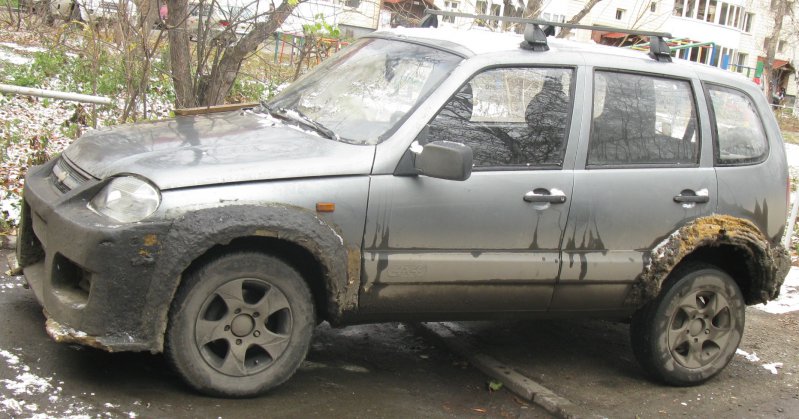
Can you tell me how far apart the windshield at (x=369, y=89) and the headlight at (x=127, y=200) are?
1056mm

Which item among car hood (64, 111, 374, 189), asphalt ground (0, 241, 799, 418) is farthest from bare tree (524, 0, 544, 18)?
car hood (64, 111, 374, 189)

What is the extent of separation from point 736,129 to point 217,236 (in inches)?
133

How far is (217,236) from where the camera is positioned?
395cm

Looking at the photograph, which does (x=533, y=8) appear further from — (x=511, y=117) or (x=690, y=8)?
(x=690, y=8)

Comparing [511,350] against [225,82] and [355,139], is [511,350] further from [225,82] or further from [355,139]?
[225,82]

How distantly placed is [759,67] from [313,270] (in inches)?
2405

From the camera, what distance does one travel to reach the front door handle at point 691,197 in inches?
201

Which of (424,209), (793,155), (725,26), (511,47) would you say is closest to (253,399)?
(424,209)

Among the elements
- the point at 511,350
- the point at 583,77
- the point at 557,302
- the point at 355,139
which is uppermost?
the point at 583,77

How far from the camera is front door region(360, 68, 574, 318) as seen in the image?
14.5 feet

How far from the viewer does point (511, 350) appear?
5.78m

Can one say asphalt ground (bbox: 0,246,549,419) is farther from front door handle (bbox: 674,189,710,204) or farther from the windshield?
front door handle (bbox: 674,189,710,204)

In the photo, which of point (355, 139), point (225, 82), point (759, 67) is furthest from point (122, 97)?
point (759, 67)

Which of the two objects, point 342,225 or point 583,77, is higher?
point 583,77
